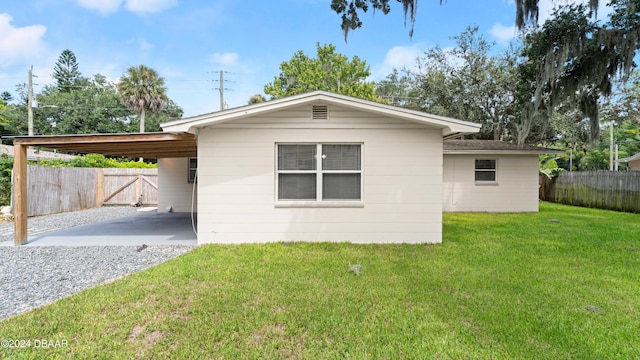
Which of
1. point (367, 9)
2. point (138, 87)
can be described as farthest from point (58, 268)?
point (138, 87)

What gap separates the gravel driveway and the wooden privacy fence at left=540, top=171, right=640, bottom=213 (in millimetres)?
15417

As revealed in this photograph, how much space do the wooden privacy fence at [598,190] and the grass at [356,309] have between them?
8.58 meters

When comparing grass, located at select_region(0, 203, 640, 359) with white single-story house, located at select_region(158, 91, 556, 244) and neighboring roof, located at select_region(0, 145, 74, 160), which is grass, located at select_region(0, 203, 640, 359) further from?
neighboring roof, located at select_region(0, 145, 74, 160)

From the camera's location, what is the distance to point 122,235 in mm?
7723

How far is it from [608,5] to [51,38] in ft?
137

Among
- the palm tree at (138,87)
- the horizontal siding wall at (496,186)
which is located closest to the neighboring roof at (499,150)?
the horizontal siding wall at (496,186)

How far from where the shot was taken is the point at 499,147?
12.1m

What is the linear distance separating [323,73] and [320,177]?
2248cm

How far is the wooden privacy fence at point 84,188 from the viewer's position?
1084cm

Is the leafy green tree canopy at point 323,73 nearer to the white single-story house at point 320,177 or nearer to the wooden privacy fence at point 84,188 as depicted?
the wooden privacy fence at point 84,188

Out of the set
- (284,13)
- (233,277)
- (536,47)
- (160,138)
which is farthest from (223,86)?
(233,277)

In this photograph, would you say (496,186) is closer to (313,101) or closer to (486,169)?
(486,169)

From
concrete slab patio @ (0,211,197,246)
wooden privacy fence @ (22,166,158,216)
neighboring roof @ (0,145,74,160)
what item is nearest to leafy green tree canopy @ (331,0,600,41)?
concrete slab patio @ (0,211,197,246)

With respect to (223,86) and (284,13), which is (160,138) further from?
(223,86)
